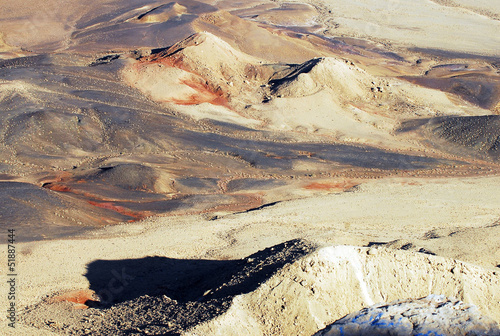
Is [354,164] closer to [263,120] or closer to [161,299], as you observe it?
[263,120]

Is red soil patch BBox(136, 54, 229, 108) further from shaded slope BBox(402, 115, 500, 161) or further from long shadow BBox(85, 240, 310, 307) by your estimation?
long shadow BBox(85, 240, 310, 307)

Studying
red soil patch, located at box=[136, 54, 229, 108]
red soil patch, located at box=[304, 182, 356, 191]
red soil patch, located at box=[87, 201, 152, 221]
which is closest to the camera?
red soil patch, located at box=[87, 201, 152, 221]

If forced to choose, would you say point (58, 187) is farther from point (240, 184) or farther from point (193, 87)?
point (193, 87)

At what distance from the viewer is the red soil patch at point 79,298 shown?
43.9 ft

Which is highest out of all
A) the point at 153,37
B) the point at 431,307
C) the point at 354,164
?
the point at 153,37

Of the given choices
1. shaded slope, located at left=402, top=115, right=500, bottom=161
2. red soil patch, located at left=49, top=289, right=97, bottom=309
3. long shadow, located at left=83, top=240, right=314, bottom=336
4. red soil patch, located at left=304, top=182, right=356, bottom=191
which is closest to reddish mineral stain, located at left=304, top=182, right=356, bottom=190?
red soil patch, located at left=304, top=182, right=356, bottom=191

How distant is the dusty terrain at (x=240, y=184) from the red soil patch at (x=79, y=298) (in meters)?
0.04

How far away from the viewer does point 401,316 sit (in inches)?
415

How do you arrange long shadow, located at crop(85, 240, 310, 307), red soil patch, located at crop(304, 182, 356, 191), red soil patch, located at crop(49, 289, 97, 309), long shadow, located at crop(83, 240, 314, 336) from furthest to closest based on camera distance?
1. red soil patch, located at crop(304, 182, 356, 191)
2. red soil patch, located at crop(49, 289, 97, 309)
3. long shadow, located at crop(85, 240, 310, 307)
4. long shadow, located at crop(83, 240, 314, 336)

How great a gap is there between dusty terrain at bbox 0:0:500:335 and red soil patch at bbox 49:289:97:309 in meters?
0.04

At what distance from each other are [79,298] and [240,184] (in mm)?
10921

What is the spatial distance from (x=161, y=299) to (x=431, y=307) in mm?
6233

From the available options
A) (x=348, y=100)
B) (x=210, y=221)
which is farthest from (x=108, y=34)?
(x=210, y=221)

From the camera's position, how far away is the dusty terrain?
446 inches
